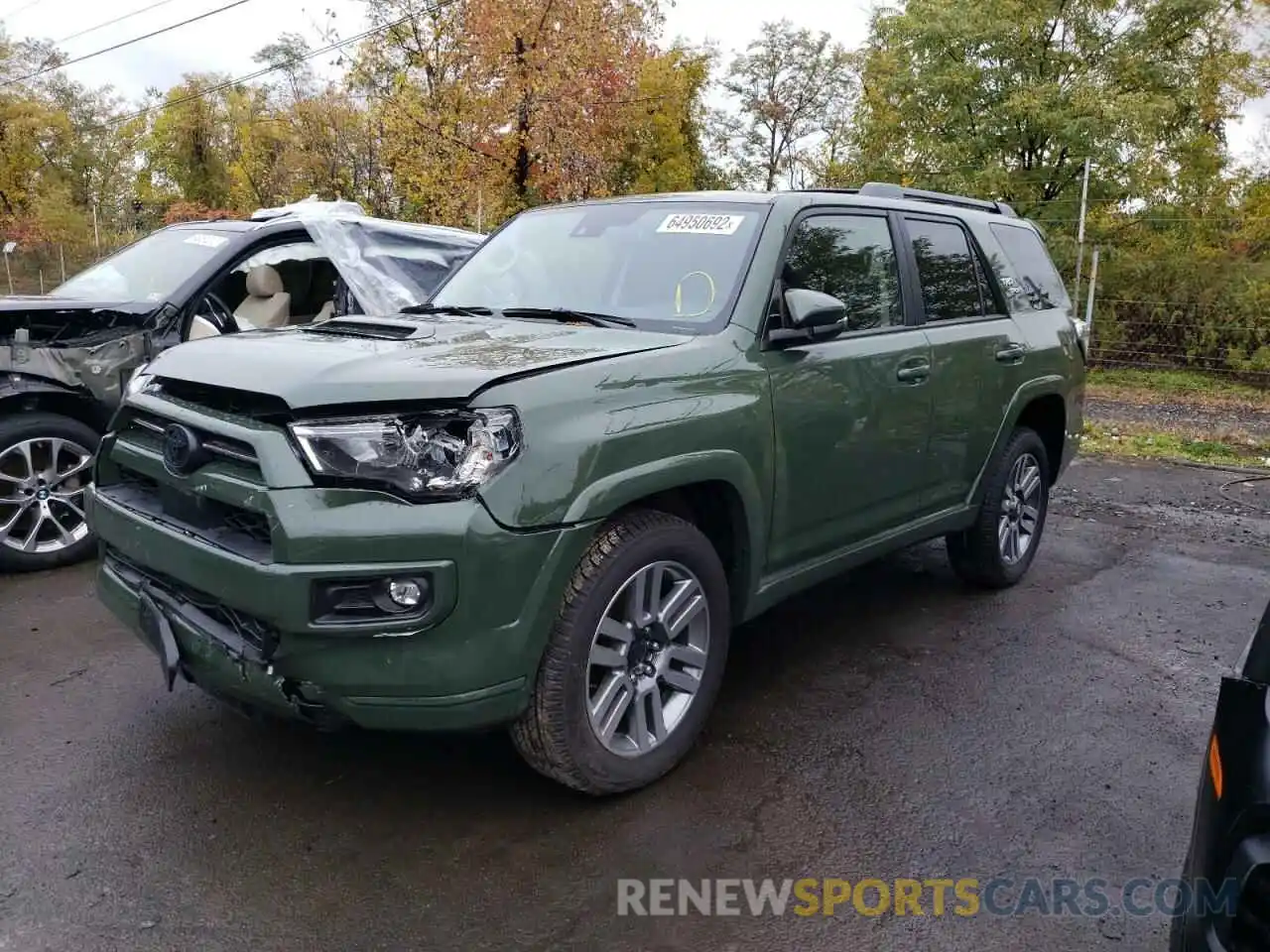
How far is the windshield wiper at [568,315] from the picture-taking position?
359 centimetres

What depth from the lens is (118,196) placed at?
154 feet

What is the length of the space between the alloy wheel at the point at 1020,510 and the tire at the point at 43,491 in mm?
4765

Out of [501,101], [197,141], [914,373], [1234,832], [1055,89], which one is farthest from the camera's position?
→ [197,141]

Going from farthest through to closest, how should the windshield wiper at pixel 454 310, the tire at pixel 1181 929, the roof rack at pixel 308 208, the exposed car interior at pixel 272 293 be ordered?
the roof rack at pixel 308 208, the exposed car interior at pixel 272 293, the windshield wiper at pixel 454 310, the tire at pixel 1181 929

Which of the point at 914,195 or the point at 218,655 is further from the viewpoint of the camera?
the point at 914,195

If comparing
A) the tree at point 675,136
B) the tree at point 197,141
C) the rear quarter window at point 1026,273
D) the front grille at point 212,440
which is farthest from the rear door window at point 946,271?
the tree at point 197,141

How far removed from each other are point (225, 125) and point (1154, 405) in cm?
4309

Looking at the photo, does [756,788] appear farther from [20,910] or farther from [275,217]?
[275,217]

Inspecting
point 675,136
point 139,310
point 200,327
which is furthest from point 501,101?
point 675,136

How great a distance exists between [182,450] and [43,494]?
2835 mm

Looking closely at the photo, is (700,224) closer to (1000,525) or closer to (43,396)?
(1000,525)

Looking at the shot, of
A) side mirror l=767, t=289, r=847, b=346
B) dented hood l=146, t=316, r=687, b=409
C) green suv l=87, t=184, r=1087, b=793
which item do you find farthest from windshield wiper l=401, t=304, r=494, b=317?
side mirror l=767, t=289, r=847, b=346

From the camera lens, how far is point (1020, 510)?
5.38 meters

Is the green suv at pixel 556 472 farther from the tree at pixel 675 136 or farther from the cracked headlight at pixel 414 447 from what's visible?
the tree at pixel 675 136
